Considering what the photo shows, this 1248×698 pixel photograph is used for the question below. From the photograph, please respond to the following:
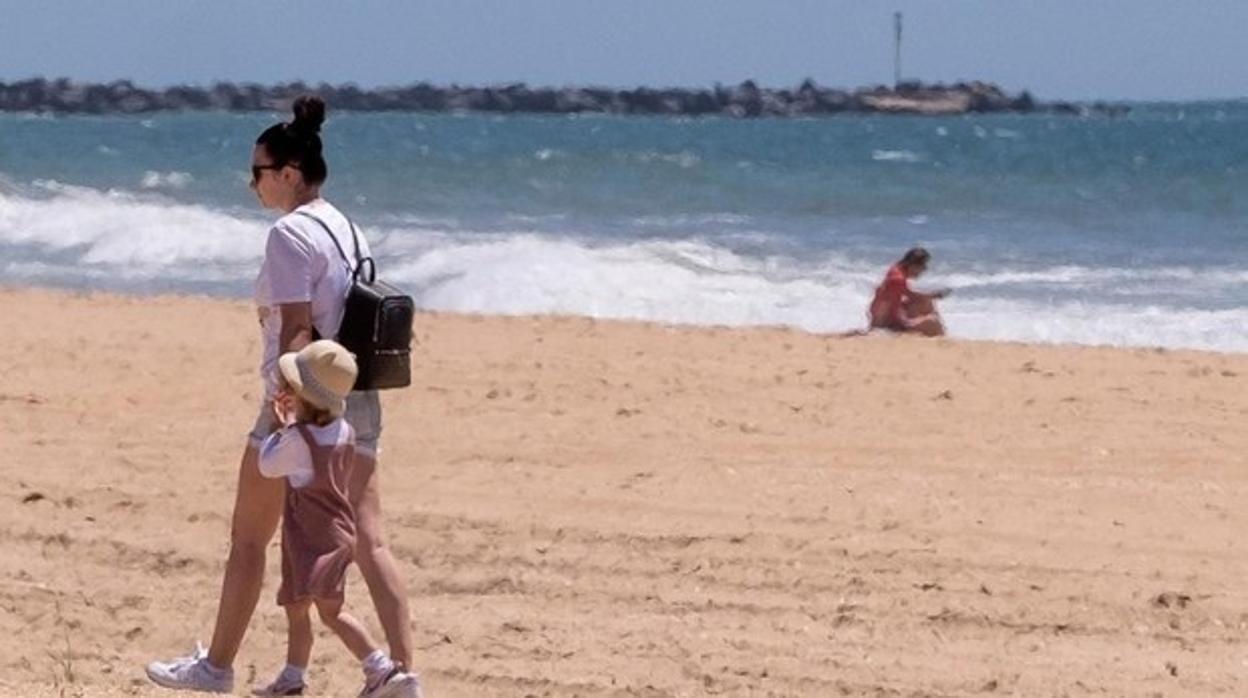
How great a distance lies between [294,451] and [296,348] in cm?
24

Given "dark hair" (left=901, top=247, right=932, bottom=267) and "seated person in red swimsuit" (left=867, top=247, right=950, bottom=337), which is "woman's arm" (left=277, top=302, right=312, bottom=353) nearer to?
"seated person in red swimsuit" (left=867, top=247, right=950, bottom=337)

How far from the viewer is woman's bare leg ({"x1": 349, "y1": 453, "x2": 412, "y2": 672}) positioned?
604 cm

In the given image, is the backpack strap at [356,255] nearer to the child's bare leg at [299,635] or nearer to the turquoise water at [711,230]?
the child's bare leg at [299,635]

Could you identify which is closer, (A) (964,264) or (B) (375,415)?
(B) (375,415)

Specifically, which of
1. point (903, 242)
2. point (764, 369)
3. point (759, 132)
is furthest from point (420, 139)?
point (764, 369)

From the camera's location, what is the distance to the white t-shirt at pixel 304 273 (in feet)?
18.9

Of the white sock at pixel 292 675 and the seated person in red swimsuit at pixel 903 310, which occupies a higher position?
Answer: the white sock at pixel 292 675

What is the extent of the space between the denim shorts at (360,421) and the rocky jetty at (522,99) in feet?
316

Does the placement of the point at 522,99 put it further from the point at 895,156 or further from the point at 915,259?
the point at 915,259

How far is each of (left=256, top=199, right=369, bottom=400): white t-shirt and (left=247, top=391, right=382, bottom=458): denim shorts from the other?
69mm

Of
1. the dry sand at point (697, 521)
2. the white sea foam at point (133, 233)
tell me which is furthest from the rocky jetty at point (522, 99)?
the dry sand at point (697, 521)

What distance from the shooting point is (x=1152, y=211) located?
3216cm

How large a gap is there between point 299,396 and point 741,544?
10.0ft

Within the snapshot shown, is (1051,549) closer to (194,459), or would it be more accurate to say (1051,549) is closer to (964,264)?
(194,459)
